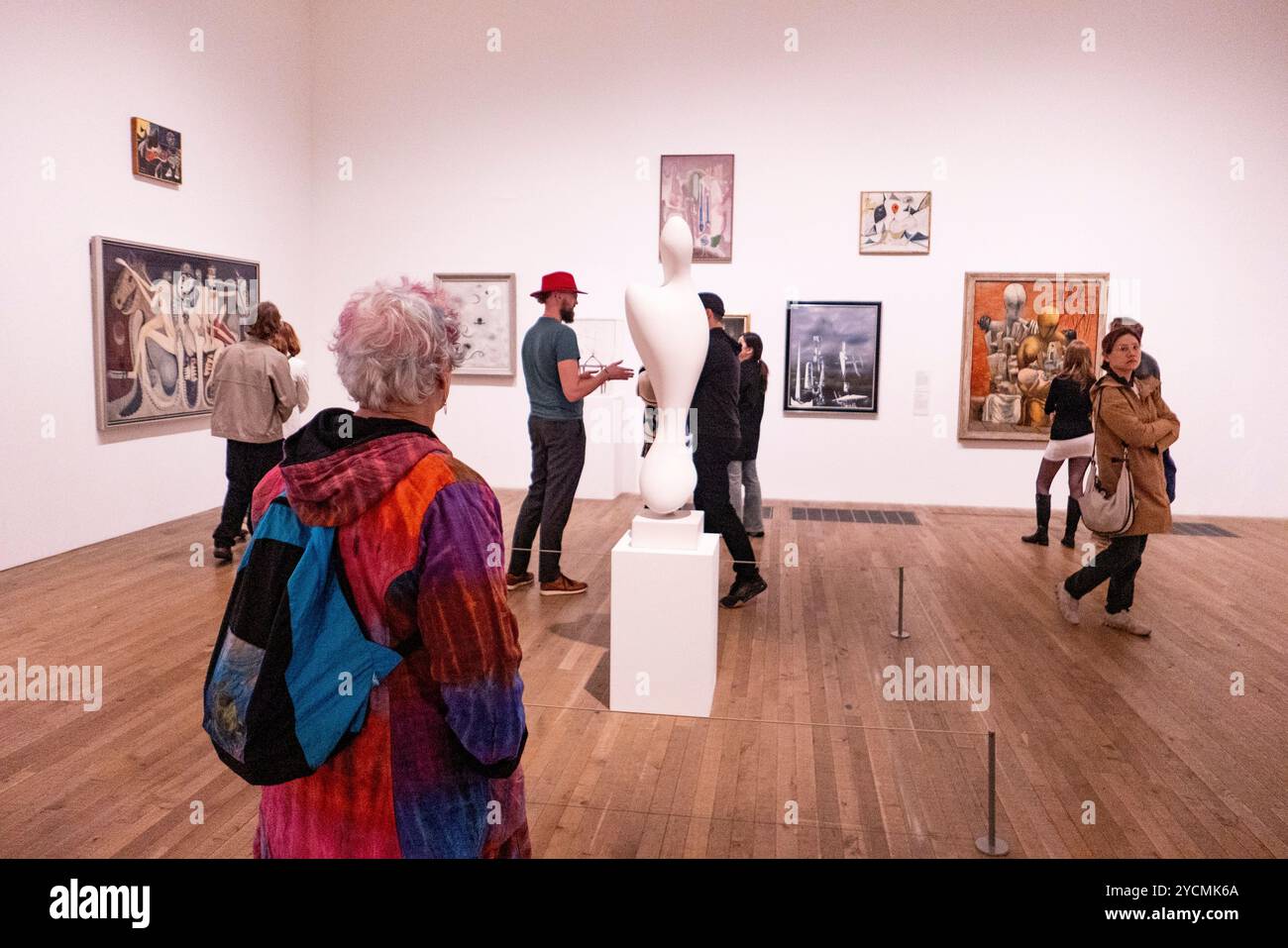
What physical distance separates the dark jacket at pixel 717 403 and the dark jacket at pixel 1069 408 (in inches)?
125

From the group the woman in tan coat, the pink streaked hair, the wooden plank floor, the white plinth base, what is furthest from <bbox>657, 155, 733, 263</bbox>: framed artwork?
the pink streaked hair

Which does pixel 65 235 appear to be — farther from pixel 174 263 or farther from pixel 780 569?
pixel 780 569

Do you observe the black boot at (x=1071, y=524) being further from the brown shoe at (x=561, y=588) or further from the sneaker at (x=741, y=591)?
the brown shoe at (x=561, y=588)

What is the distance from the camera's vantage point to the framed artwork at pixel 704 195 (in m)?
9.73

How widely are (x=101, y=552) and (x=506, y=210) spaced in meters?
5.24

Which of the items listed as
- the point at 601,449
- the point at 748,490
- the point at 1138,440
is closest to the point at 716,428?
the point at 1138,440

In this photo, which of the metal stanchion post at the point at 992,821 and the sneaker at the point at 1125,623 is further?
the sneaker at the point at 1125,623

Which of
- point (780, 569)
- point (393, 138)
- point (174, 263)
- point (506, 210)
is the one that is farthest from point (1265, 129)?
point (174, 263)

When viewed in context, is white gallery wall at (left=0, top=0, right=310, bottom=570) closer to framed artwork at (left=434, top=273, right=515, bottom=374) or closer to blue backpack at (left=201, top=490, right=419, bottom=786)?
framed artwork at (left=434, top=273, right=515, bottom=374)

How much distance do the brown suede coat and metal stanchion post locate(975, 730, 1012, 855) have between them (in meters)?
2.65

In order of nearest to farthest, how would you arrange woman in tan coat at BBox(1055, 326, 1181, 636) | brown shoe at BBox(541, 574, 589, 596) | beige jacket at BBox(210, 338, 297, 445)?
1. woman in tan coat at BBox(1055, 326, 1181, 636)
2. brown shoe at BBox(541, 574, 589, 596)
3. beige jacket at BBox(210, 338, 297, 445)

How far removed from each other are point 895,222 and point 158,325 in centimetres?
669

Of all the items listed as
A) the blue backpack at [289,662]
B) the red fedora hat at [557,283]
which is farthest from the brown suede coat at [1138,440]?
the blue backpack at [289,662]

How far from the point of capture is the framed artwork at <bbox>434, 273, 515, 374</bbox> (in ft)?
33.6
